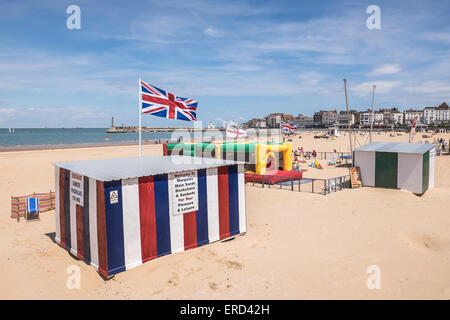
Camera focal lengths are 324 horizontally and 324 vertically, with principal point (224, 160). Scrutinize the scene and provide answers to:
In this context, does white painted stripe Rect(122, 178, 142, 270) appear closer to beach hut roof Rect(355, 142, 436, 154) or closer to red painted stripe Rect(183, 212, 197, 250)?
red painted stripe Rect(183, 212, 197, 250)

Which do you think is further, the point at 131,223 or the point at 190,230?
the point at 190,230

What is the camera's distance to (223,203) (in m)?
8.94

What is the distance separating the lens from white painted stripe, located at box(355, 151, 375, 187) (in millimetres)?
15883

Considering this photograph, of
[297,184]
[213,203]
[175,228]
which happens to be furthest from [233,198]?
[297,184]

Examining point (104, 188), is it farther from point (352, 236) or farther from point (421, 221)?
point (421, 221)

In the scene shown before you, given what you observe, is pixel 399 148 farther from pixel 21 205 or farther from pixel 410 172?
pixel 21 205

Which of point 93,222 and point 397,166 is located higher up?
point 397,166

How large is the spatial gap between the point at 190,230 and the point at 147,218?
129cm

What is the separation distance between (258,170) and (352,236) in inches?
352

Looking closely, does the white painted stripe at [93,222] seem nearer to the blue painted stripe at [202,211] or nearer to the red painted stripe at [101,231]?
the red painted stripe at [101,231]

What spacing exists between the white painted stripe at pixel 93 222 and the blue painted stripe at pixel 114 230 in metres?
0.37

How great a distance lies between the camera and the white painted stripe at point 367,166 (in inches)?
625
